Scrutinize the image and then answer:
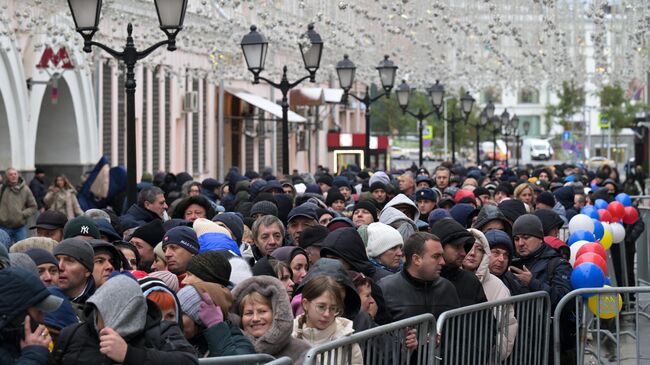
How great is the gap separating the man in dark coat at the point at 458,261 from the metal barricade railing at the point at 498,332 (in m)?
0.18

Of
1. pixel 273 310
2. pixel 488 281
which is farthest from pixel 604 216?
pixel 273 310

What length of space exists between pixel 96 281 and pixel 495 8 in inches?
687

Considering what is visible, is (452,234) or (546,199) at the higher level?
(452,234)

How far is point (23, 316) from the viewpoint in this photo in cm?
691

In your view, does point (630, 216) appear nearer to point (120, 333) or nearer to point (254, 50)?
point (254, 50)

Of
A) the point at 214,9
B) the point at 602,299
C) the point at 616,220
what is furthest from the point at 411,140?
the point at 602,299

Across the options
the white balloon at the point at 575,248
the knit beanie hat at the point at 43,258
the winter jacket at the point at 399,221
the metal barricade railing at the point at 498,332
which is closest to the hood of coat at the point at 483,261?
the metal barricade railing at the point at 498,332

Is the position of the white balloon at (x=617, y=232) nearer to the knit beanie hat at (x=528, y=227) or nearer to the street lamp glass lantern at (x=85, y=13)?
the knit beanie hat at (x=528, y=227)

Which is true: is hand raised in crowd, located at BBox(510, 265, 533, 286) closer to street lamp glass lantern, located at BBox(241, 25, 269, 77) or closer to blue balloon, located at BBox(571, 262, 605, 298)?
blue balloon, located at BBox(571, 262, 605, 298)

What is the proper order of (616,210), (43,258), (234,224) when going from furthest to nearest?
1. (616,210)
2. (234,224)
3. (43,258)

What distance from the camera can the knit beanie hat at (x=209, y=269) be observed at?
28.7 feet

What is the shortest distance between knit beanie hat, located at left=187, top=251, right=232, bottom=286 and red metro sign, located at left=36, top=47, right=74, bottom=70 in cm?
2472

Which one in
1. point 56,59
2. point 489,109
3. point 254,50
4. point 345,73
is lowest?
point 489,109

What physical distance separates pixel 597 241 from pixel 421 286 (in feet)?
19.4
